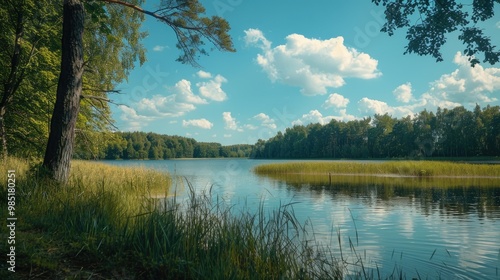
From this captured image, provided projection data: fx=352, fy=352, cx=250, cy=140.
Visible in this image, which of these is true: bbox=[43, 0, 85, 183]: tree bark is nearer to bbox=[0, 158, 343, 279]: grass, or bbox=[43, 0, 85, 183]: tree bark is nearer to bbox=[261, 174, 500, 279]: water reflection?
bbox=[0, 158, 343, 279]: grass

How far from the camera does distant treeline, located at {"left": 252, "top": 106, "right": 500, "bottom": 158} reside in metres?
67.8

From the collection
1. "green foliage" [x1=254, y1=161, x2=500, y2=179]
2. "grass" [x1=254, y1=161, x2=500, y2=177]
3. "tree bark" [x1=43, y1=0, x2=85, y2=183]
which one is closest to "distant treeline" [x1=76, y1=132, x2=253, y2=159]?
"grass" [x1=254, y1=161, x2=500, y2=177]

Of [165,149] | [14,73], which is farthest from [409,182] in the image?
[165,149]

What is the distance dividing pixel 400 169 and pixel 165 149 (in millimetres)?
105306

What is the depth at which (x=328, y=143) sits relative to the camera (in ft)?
348

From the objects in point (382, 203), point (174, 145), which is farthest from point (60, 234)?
point (174, 145)

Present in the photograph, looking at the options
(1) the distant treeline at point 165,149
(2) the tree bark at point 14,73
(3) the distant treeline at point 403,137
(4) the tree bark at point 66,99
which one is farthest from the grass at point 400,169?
(1) the distant treeline at point 165,149

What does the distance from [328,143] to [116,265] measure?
10523 cm

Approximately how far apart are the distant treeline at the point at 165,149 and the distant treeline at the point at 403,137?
37.1m

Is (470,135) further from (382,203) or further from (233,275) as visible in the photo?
(233,275)

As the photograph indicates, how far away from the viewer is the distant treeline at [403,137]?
6775 cm

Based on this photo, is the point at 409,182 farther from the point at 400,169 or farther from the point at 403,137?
the point at 403,137

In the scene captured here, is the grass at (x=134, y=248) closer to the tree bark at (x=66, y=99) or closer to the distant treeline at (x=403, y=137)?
the tree bark at (x=66, y=99)

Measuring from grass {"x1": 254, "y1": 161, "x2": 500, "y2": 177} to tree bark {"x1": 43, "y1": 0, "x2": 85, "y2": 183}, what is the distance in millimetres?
28163
